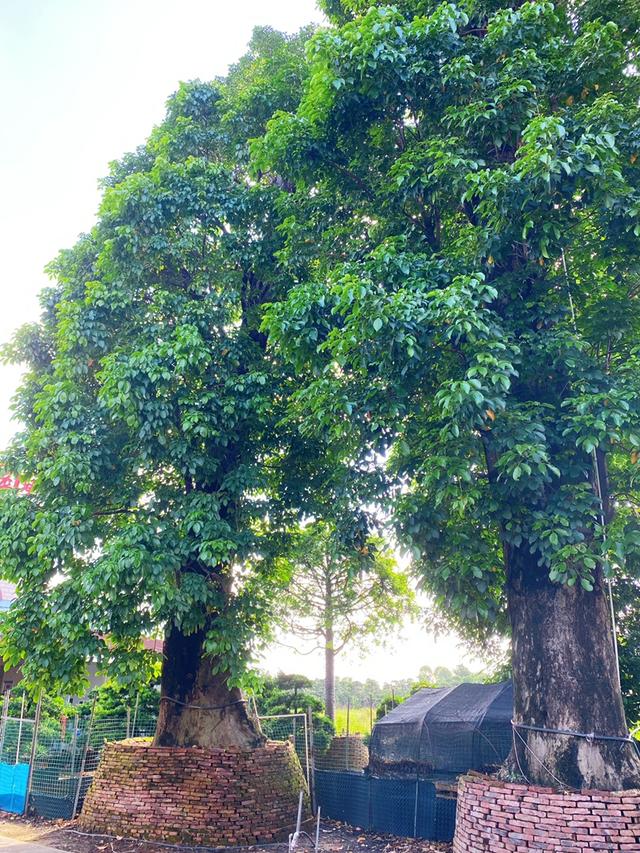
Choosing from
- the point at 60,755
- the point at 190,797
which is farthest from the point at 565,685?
the point at 60,755

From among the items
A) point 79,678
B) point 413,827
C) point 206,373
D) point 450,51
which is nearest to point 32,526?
point 79,678

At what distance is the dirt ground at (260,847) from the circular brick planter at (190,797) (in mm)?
181

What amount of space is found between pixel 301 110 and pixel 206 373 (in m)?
3.80

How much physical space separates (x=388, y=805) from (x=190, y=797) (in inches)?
113

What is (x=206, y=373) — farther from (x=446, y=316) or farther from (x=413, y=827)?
(x=413, y=827)

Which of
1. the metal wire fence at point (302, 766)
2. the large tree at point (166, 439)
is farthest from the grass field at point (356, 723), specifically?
the large tree at point (166, 439)

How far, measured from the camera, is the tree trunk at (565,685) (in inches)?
266

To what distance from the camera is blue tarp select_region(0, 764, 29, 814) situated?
11609 mm

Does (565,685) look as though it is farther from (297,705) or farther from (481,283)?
(297,705)

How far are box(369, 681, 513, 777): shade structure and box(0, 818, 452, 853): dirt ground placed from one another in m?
1.82

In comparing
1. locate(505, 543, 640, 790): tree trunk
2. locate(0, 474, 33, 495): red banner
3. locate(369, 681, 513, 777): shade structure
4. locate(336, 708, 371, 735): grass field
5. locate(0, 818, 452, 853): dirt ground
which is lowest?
locate(0, 818, 452, 853): dirt ground

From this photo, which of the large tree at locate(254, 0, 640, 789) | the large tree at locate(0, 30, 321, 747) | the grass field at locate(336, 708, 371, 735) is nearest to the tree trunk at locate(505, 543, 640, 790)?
the large tree at locate(254, 0, 640, 789)

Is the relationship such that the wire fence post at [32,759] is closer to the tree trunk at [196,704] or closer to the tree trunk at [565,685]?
the tree trunk at [196,704]

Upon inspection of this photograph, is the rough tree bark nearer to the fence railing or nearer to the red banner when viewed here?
the fence railing
